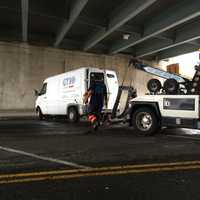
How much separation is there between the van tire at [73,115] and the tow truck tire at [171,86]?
212 inches

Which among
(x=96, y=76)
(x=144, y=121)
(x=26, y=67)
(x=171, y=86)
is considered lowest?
(x=144, y=121)

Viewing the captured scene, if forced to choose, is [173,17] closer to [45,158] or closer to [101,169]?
[45,158]

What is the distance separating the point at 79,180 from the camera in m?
4.05

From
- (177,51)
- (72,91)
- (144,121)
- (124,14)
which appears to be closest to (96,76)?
(72,91)

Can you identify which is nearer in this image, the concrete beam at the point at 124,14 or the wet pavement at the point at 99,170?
the wet pavement at the point at 99,170

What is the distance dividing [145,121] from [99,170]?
4768mm

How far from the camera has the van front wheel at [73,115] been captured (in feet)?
43.3

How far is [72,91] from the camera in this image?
13352 millimetres

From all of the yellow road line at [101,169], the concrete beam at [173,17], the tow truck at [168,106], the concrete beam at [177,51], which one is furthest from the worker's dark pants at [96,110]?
the concrete beam at [177,51]

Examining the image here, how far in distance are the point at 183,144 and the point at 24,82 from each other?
58.3 feet

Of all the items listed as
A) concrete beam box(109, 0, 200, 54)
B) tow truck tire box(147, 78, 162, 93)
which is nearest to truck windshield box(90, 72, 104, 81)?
tow truck tire box(147, 78, 162, 93)

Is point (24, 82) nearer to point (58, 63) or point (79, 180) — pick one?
point (58, 63)

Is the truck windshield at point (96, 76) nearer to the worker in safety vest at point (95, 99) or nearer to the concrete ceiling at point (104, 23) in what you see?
the worker in safety vest at point (95, 99)

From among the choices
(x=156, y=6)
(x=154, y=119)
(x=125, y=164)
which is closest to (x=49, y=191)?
(x=125, y=164)
